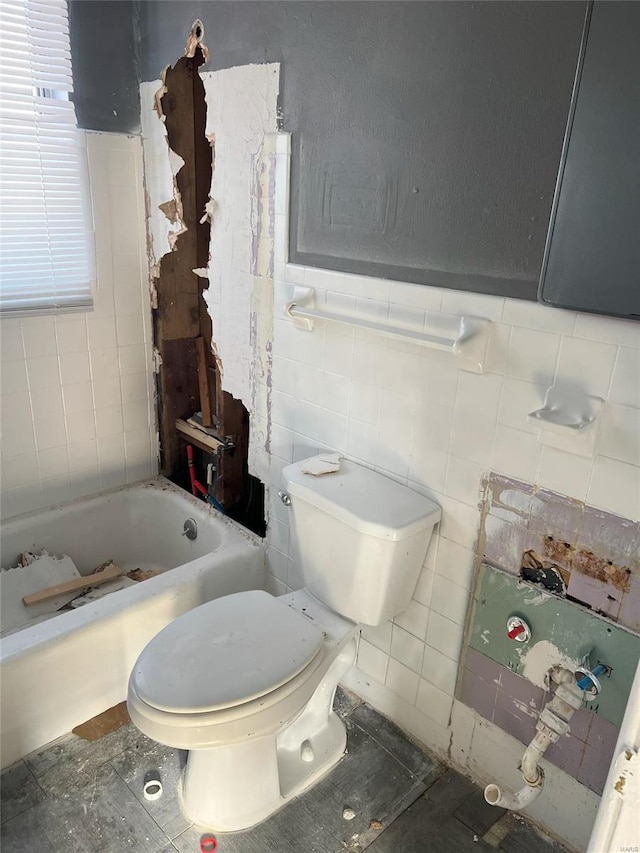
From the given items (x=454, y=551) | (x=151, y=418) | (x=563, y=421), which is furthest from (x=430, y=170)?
(x=151, y=418)

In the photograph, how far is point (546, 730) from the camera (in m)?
1.33

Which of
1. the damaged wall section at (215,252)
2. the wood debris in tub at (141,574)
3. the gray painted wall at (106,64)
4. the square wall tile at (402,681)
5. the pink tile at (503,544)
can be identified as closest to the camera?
the pink tile at (503,544)

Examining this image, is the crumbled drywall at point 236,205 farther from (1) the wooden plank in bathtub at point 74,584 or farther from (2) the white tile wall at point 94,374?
(1) the wooden plank in bathtub at point 74,584

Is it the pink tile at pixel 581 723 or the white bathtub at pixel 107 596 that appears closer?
the pink tile at pixel 581 723

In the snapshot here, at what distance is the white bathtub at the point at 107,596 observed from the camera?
1.63 m

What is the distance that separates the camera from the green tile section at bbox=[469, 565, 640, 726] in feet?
4.22

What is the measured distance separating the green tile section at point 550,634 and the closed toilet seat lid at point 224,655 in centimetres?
42

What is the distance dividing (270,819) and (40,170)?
204 centimetres

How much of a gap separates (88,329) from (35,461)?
512 mm

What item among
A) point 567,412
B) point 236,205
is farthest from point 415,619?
point 236,205

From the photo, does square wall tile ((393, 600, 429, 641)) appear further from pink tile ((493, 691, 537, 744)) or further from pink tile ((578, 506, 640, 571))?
pink tile ((578, 506, 640, 571))

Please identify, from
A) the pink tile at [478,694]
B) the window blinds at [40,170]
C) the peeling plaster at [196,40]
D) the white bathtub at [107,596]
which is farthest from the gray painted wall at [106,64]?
the pink tile at [478,694]

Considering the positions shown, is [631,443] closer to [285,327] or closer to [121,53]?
[285,327]

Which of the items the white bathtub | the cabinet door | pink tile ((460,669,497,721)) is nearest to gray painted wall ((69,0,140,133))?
the white bathtub
